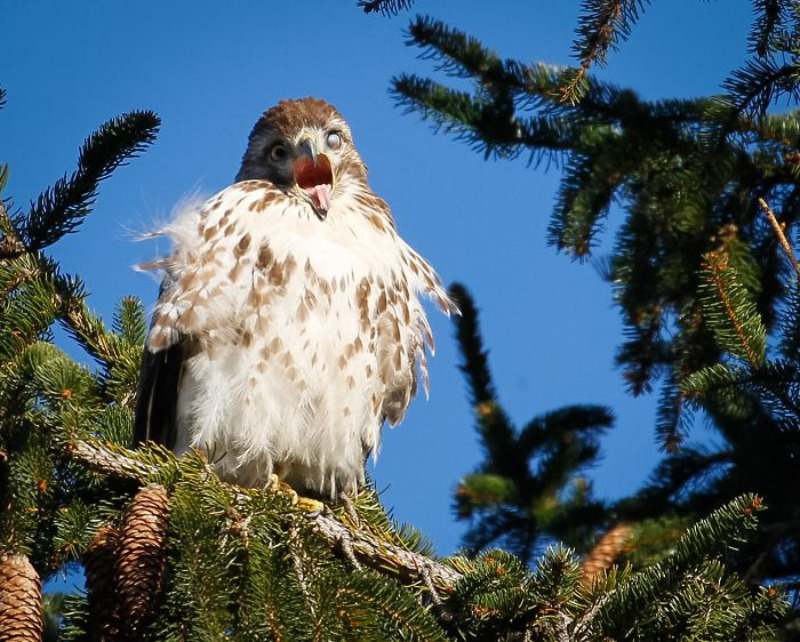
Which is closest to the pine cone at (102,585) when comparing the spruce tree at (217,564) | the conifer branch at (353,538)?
the spruce tree at (217,564)

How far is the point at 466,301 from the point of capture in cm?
529

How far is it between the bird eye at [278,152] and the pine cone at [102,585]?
2491mm

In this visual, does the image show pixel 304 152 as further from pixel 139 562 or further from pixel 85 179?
pixel 139 562

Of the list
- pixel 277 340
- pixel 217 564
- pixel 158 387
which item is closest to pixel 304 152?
pixel 277 340

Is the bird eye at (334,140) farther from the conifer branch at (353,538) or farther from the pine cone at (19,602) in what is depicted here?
the pine cone at (19,602)

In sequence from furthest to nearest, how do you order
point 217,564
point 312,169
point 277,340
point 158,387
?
point 312,169
point 158,387
point 277,340
point 217,564

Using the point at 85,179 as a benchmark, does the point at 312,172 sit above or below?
above

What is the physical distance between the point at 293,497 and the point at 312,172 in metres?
2.00

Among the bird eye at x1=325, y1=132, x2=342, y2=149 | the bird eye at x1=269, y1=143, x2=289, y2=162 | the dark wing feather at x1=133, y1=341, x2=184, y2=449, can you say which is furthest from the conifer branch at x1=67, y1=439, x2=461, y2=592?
the bird eye at x1=325, y1=132, x2=342, y2=149

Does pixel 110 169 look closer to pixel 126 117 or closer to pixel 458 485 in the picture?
pixel 126 117

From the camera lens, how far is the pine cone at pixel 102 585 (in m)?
2.61

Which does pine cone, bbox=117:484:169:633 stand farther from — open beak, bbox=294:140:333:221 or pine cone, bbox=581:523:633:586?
open beak, bbox=294:140:333:221

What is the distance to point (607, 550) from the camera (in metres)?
4.35

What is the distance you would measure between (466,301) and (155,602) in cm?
295
